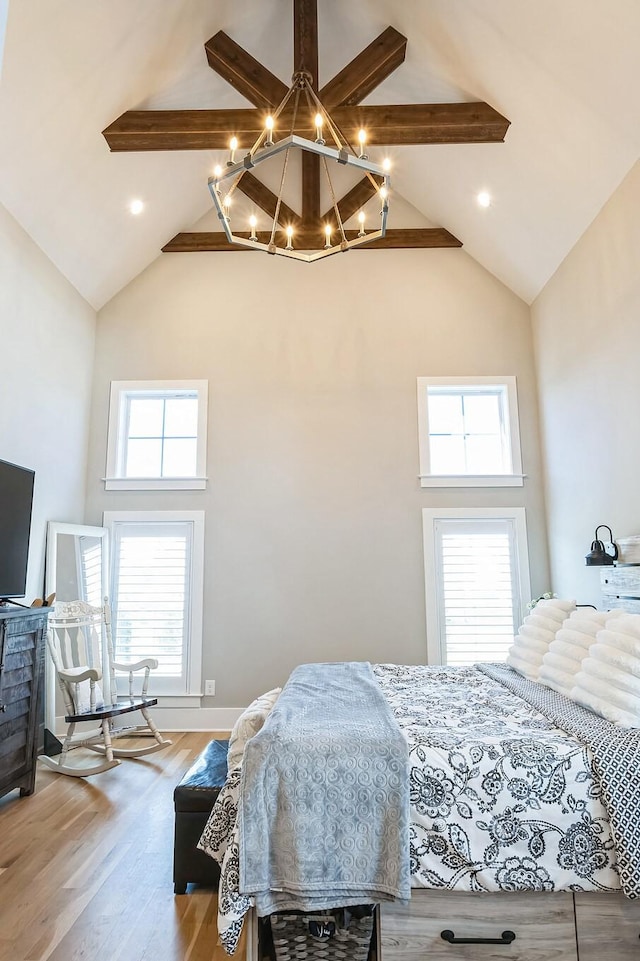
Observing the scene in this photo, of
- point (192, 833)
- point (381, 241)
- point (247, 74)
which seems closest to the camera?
point (192, 833)

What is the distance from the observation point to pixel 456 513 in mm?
5059

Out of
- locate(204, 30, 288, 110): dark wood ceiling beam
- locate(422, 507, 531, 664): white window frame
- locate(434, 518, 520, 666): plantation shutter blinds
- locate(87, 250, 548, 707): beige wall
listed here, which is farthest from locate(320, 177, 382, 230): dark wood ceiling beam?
locate(434, 518, 520, 666): plantation shutter blinds

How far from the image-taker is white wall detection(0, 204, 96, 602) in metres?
4.01

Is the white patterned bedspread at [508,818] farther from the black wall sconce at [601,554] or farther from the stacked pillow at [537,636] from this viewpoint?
the black wall sconce at [601,554]

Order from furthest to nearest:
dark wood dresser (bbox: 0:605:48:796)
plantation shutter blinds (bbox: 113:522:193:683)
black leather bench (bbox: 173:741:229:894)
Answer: plantation shutter blinds (bbox: 113:522:193:683) → dark wood dresser (bbox: 0:605:48:796) → black leather bench (bbox: 173:741:229:894)

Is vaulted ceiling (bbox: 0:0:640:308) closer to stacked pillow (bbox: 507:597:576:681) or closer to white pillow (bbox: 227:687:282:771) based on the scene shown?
stacked pillow (bbox: 507:597:576:681)

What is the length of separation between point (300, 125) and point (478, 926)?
4391 millimetres

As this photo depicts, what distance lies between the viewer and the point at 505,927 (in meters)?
1.77

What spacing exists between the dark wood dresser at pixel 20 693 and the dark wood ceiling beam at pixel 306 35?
3.92m

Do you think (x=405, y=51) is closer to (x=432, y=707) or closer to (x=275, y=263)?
(x=275, y=263)

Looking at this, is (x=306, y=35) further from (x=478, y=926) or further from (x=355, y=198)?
(x=478, y=926)

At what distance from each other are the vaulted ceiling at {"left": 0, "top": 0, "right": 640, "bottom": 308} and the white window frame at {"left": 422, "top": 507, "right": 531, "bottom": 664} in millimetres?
1992

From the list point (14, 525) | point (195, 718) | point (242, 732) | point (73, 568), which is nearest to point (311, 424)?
point (73, 568)

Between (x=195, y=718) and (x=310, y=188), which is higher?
(x=310, y=188)
